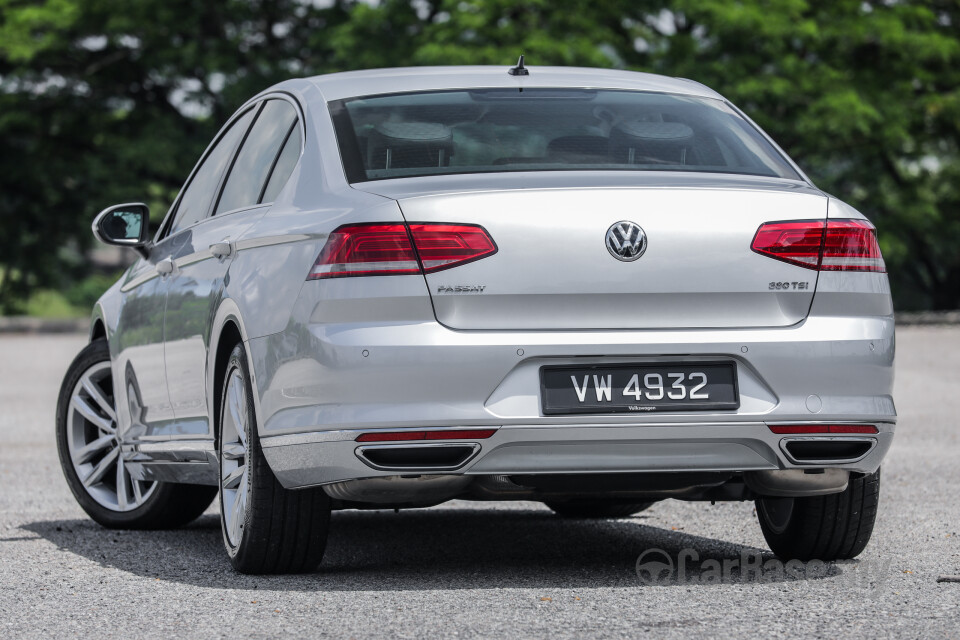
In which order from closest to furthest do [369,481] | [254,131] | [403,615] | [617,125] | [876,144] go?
[403,615], [369,481], [617,125], [254,131], [876,144]

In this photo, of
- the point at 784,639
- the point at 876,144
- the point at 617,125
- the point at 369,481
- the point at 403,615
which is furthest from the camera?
the point at 876,144

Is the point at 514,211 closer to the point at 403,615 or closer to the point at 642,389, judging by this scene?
the point at 642,389

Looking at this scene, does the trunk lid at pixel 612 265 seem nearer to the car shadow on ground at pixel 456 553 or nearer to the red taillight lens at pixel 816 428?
the red taillight lens at pixel 816 428

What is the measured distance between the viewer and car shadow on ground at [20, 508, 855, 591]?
5.21 m

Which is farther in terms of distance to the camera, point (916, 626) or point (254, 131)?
point (254, 131)

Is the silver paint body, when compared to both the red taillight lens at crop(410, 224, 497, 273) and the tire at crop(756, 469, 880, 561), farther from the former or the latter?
the tire at crop(756, 469, 880, 561)

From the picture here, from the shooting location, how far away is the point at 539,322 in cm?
461

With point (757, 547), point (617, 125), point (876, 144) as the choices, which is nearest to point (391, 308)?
point (617, 125)

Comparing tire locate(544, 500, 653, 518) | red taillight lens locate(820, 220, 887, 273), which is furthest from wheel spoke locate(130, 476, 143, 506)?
red taillight lens locate(820, 220, 887, 273)

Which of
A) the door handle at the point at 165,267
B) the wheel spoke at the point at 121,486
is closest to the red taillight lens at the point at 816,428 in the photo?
the door handle at the point at 165,267

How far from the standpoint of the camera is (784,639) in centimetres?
409

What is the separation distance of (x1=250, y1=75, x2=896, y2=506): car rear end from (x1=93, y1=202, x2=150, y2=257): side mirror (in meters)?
1.97

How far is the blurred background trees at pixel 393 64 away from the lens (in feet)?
109

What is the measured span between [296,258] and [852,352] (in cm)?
171
